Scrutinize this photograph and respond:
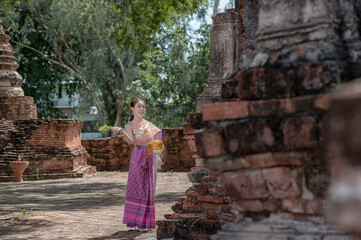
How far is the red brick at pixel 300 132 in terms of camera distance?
2057 millimetres

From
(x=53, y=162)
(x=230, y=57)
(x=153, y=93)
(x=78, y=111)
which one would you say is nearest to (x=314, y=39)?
(x=230, y=57)

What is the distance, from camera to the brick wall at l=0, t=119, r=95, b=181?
14289 mm

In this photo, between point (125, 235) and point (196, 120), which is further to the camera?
point (125, 235)

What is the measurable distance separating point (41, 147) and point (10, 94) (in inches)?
132

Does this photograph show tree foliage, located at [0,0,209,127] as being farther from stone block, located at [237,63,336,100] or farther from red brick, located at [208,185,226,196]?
stone block, located at [237,63,336,100]

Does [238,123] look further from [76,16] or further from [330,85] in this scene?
[76,16]

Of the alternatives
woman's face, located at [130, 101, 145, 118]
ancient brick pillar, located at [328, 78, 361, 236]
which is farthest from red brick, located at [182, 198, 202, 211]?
ancient brick pillar, located at [328, 78, 361, 236]

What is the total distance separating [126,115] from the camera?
1027 inches

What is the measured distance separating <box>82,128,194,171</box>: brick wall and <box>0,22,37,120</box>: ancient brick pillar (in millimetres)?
2421

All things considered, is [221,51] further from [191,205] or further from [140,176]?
[191,205]

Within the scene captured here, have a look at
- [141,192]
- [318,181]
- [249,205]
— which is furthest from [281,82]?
[141,192]

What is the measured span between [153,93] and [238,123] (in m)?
20.9

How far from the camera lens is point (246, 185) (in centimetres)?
224

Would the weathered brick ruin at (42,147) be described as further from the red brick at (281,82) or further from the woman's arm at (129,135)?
the red brick at (281,82)
